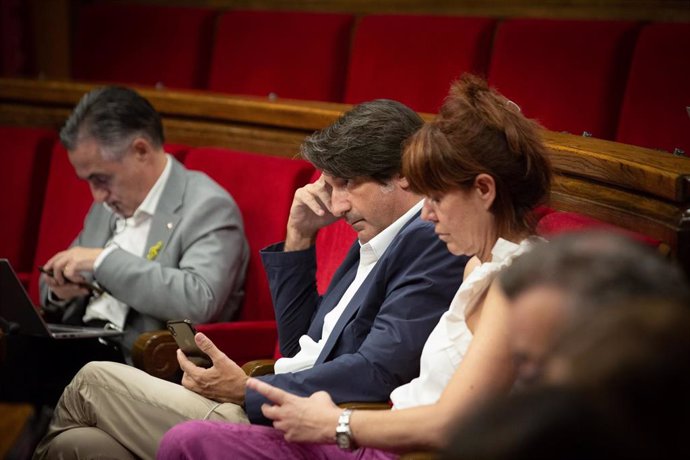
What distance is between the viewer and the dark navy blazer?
4.45 feet

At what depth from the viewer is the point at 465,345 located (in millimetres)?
1189

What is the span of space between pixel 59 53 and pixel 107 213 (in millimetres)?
1240

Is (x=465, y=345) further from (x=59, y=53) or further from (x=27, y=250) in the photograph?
(x=59, y=53)

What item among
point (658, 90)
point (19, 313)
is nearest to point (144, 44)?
point (19, 313)

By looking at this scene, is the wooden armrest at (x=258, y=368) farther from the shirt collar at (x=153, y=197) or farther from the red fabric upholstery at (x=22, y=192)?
the red fabric upholstery at (x=22, y=192)

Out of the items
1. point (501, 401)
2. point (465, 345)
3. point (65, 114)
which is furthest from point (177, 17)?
point (501, 401)

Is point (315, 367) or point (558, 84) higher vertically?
point (558, 84)

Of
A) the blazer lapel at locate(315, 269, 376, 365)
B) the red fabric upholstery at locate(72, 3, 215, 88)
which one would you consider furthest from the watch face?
the red fabric upholstery at locate(72, 3, 215, 88)

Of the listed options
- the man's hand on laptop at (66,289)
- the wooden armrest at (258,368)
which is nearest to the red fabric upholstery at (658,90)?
the wooden armrest at (258,368)

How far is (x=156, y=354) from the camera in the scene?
1703 mm

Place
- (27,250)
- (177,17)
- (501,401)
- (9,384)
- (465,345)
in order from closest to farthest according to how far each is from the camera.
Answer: (501,401), (465,345), (9,384), (27,250), (177,17)

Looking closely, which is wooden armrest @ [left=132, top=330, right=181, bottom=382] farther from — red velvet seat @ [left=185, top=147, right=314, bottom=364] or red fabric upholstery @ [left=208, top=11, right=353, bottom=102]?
Answer: red fabric upholstery @ [left=208, top=11, right=353, bottom=102]

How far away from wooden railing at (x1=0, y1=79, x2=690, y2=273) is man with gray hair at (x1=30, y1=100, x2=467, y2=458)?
0.19 m

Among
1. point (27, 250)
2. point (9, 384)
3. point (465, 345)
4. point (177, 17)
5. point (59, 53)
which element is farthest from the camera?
point (59, 53)
